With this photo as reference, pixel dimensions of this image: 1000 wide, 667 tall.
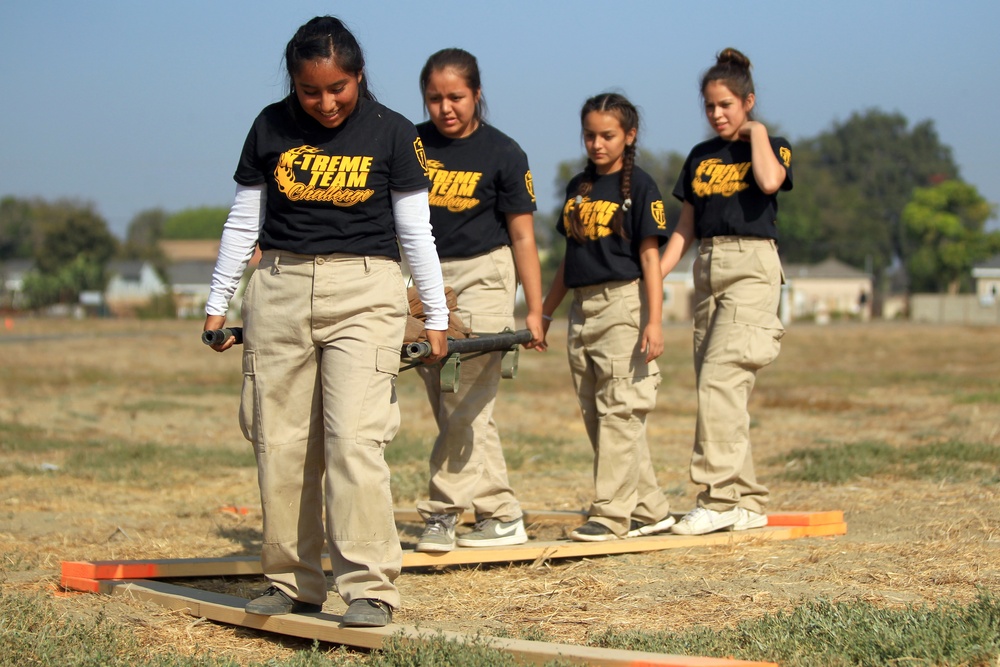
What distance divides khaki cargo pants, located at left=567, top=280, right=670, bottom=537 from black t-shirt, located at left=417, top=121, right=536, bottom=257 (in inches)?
25.2

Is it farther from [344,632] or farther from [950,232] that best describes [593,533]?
[950,232]

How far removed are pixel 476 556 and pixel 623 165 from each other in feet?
6.88

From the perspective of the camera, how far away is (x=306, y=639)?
4.04 metres

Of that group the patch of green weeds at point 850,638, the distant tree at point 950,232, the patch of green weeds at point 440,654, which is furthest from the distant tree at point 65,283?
the patch of green weeds at point 850,638

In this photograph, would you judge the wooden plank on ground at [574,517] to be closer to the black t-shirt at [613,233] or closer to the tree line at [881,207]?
the black t-shirt at [613,233]

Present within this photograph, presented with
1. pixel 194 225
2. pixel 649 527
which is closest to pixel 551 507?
pixel 649 527

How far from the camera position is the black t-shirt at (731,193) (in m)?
5.69

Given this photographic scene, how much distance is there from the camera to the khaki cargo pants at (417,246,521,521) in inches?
206

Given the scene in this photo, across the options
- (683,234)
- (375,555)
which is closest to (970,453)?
→ (683,234)

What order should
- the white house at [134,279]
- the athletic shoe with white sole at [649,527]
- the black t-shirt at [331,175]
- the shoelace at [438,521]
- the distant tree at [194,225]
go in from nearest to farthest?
the black t-shirt at [331,175] < the shoelace at [438,521] < the athletic shoe with white sole at [649,527] < the white house at [134,279] < the distant tree at [194,225]

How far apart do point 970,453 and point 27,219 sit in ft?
380

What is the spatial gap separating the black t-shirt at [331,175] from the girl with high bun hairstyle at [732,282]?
2.10 metres

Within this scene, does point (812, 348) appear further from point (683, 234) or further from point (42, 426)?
point (683, 234)

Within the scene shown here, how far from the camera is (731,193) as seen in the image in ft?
18.8
